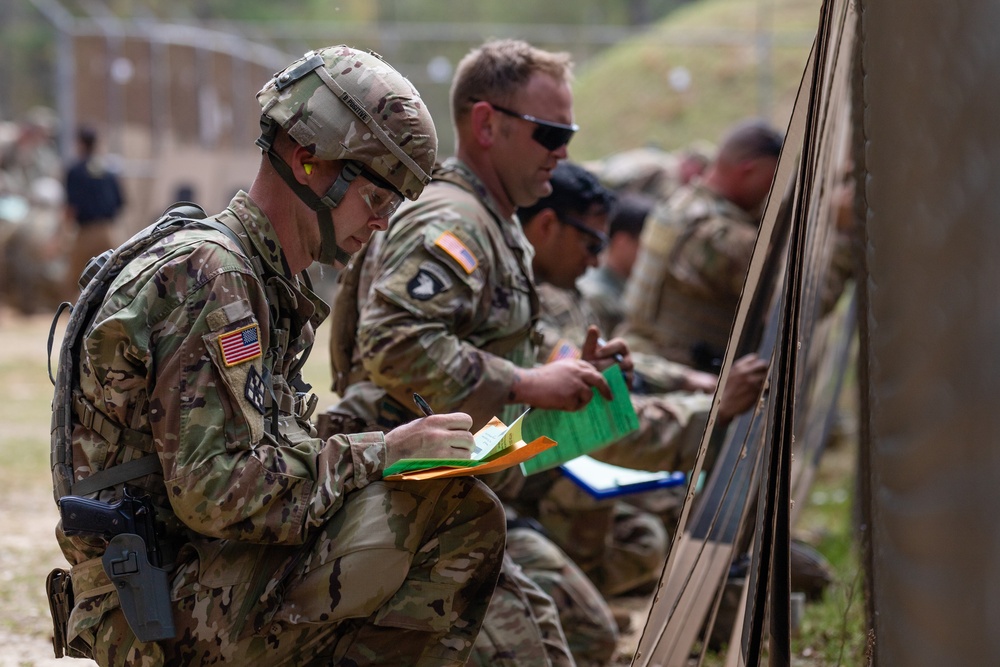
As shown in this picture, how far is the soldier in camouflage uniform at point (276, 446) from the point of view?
2.43 meters

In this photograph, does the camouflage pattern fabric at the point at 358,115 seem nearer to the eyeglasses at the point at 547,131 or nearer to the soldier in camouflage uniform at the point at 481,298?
the soldier in camouflage uniform at the point at 481,298

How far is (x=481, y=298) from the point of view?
12.1ft

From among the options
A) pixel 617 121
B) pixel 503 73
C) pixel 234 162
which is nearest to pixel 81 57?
pixel 234 162

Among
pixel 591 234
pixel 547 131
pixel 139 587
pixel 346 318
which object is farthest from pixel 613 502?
pixel 139 587

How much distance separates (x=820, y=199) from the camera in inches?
137

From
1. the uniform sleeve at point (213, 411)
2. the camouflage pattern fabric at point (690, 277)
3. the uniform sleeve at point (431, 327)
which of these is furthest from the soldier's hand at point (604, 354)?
the camouflage pattern fabric at point (690, 277)

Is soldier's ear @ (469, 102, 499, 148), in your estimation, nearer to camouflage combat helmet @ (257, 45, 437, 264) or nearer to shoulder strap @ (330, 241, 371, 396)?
shoulder strap @ (330, 241, 371, 396)

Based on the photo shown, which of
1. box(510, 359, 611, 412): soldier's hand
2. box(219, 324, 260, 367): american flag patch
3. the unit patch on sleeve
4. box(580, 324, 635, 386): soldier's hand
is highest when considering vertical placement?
the unit patch on sleeve

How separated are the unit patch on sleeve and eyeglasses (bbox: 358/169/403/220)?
0.72 meters

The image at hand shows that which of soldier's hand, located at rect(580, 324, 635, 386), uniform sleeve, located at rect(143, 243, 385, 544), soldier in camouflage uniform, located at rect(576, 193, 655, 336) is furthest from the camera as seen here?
soldier in camouflage uniform, located at rect(576, 193, 655, 336)

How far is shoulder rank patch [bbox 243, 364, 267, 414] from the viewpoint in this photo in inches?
96.4

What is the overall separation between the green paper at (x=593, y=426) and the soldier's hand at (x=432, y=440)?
3.30 ft

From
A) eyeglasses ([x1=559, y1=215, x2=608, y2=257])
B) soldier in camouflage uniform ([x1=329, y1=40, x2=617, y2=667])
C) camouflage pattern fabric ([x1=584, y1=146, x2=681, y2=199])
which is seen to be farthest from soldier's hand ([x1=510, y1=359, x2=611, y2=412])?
camouflage pattern fabric ([x1=584, y1=146, x2=681, y2=199])

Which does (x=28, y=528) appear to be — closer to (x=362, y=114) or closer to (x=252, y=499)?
(x=252, y=499)
